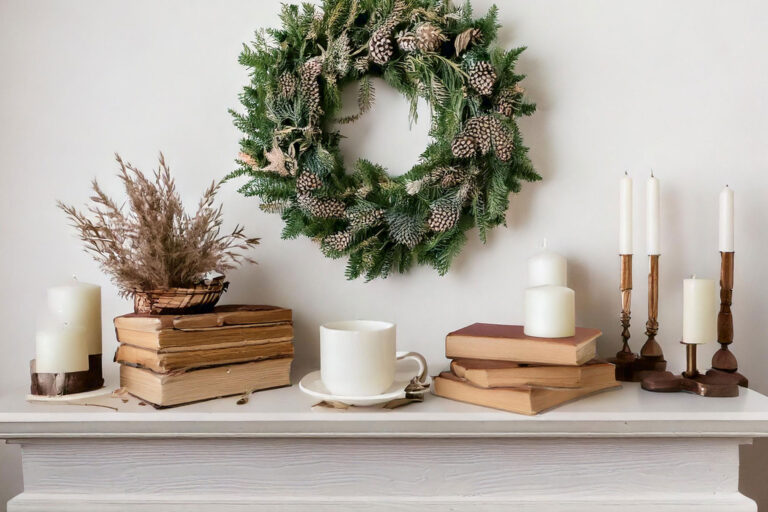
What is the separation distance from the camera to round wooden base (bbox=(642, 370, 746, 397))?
0.84 m

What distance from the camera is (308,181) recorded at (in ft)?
3.20

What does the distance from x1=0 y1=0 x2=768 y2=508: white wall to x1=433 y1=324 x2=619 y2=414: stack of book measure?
21cm

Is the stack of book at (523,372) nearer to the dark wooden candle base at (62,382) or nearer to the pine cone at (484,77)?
the pine cone at (484,77)

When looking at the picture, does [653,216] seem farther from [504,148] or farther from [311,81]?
[311,81]

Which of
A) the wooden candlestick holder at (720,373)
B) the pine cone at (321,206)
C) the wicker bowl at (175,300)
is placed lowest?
the wooden candlestick holder at (720,373)

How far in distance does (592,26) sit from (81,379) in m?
1.10

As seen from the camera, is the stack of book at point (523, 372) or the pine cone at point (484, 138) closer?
the stack of book at point (523, 372)

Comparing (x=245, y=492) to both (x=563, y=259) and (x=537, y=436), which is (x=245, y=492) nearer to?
(x=537, y=436)

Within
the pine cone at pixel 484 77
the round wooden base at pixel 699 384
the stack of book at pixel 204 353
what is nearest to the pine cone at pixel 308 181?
the stack of book at pixel 204 353

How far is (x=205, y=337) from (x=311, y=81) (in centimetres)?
49

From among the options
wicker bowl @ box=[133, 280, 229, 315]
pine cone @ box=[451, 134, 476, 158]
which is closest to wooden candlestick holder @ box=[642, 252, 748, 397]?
pine cone @ box=[451, 134, 476, 158]

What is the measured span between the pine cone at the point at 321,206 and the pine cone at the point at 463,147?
0.23 meters

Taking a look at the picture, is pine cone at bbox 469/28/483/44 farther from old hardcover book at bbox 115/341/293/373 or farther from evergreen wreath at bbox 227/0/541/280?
old hardcover book at bbox 115/341/293/373

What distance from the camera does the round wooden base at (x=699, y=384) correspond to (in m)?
0.84
